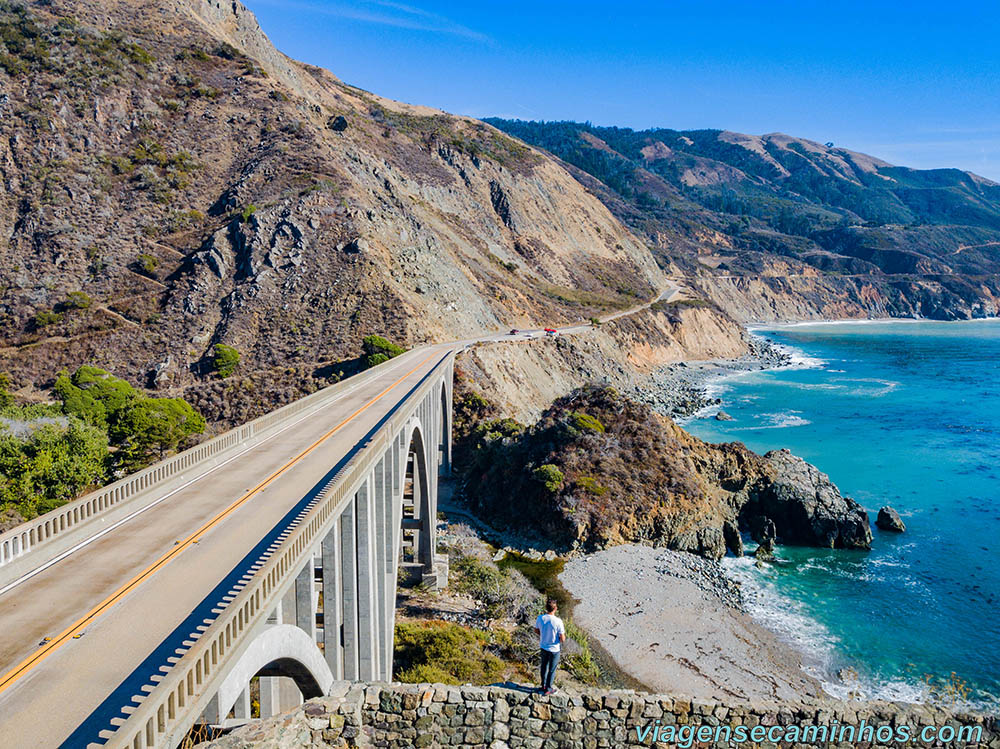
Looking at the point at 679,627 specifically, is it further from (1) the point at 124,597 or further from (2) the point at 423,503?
(1) the point at 124,597

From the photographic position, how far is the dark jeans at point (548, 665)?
44.2 ft

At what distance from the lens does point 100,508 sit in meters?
12.0

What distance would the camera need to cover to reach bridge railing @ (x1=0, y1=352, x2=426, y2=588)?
9.80 metres

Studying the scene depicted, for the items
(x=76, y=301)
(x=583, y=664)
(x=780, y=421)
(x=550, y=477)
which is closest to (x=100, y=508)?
(x=583, y=664)

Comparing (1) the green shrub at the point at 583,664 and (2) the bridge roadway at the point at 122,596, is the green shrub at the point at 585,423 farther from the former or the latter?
(2) the bridge roadway at the point at 122,596

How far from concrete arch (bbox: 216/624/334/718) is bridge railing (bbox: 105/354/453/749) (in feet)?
1.22

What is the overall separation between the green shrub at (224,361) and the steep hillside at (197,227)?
91 centimetres

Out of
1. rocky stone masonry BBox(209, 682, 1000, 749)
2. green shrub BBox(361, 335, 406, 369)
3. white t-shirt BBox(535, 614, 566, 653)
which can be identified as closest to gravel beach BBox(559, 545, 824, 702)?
rocky stone masonry BBox(209, 682, 1000, 749)

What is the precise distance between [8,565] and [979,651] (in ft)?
103

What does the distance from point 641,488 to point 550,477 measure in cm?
541

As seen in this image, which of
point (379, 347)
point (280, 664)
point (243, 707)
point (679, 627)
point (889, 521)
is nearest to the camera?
point (243, 707)

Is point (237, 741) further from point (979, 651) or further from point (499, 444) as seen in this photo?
point (499, 444)

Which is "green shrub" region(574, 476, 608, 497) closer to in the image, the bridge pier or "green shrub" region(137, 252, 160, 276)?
the bridge pier

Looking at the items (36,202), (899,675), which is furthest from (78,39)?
(899,675)
